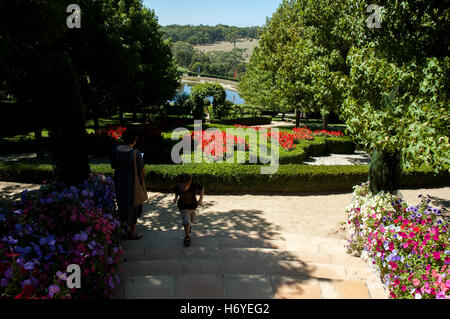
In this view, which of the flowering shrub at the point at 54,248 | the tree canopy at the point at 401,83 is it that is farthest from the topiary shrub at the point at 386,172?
the flowering shrub at the point at 54,248

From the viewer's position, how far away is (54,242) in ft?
10.8

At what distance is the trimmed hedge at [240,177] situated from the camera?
9281 mm

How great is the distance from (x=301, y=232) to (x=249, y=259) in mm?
2669

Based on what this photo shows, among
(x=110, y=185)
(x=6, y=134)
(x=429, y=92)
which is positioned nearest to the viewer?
(x=429, y=92)

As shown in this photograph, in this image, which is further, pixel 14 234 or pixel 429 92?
pixel 429 92

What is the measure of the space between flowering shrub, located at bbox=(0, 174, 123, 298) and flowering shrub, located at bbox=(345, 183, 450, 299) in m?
3.55

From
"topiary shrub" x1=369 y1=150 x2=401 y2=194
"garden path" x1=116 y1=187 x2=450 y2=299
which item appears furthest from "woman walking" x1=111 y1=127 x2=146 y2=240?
"topiary shrub" x1=369 y1=150 x2=401 y2=194

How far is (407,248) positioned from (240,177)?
5571 mm

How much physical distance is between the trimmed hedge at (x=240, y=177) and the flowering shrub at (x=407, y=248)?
382 centimetres

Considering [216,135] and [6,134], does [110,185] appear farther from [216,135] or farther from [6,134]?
[6,134]

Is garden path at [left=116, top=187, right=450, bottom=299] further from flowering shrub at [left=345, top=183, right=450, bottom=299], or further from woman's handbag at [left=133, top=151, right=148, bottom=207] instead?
woman's handbag at [left=133, top=151, right=148, bottom=207]

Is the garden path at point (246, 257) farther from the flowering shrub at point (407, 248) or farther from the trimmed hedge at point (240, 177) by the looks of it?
the trimmed hedge at point (240, 177)

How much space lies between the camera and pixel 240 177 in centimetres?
932
